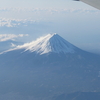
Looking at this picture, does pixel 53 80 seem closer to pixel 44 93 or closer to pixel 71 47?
pixel 44 93

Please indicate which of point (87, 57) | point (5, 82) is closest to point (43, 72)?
point (5, 82)

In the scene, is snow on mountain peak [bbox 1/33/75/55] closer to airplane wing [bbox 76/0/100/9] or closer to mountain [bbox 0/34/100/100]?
mountain [bbox 0/34/100/100]

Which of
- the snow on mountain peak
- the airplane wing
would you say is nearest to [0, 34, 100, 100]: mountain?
the snow on mountain peak

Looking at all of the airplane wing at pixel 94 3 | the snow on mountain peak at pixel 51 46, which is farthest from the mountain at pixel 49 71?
the airplane wing at pixel 94 3

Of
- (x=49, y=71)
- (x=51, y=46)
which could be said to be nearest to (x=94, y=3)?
(x=49, y=71)

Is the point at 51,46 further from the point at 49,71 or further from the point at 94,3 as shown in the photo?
the point at 94,3

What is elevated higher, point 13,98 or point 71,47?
point 71,47

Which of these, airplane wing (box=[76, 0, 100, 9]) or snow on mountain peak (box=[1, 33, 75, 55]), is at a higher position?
snow on mountain peak (box=[1, 33, 75, 55])

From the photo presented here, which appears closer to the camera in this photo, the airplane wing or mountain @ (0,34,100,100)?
the airplane wing
